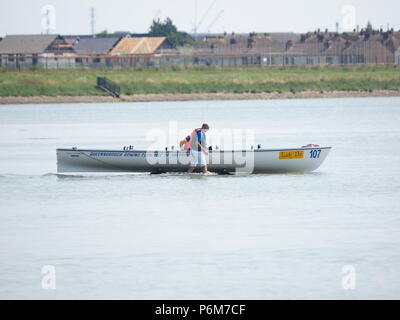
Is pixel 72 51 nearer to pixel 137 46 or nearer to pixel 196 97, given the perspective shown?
pixel 137 46

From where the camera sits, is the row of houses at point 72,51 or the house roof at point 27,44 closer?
the row of houses at point 72,51

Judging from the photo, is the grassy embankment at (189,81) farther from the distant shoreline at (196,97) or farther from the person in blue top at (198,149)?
the person in blue top at (198,149)

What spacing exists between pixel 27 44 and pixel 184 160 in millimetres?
113480

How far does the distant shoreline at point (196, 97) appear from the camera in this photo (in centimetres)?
8569

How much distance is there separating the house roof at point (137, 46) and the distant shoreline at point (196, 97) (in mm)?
55566

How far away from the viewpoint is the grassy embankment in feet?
285

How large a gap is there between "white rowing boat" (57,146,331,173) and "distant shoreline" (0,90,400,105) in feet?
174

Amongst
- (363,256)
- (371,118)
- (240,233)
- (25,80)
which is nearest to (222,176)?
(240,233)

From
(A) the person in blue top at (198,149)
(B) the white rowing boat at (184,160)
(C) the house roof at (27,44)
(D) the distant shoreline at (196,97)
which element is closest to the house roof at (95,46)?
(C) the house roof at (27,44)

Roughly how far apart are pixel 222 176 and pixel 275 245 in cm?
1136

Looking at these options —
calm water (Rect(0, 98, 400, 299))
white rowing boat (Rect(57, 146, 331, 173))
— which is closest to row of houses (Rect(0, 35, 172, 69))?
calm water (Rect(0, 98, 400, 299))

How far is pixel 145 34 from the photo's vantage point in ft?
577

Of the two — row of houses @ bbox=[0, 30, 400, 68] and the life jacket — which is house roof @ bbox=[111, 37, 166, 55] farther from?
the life jacket
